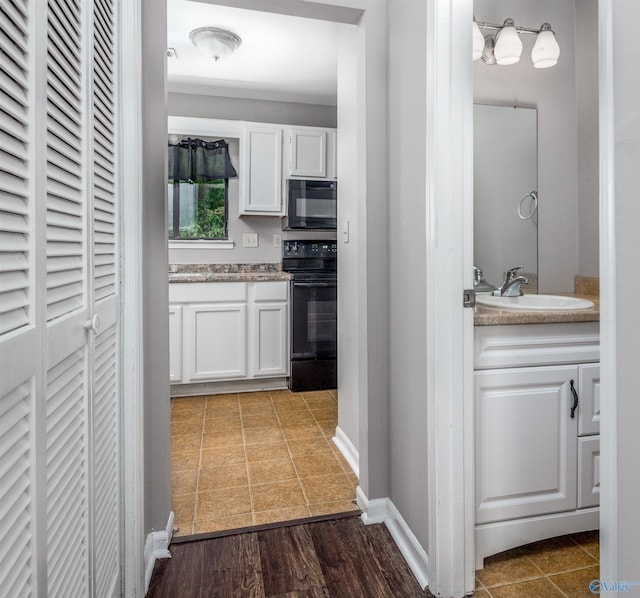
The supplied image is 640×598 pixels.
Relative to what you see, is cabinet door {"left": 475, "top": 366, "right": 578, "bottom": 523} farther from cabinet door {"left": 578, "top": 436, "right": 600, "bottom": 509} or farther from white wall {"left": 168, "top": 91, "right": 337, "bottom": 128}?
white wall {"left": 168, "top": 91, "right": 337, "bottom": 128}

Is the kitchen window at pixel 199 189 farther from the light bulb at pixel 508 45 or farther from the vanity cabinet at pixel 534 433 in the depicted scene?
the vanity cabinet at pixel 534 433

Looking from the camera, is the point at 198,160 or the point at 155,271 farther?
the point at 198,160

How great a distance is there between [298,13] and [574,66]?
4.81ft

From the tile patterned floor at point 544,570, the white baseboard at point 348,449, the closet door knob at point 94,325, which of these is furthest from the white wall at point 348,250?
the closet door knob at point 94,325

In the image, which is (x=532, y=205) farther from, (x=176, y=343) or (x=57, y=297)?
(x=176, y=343)

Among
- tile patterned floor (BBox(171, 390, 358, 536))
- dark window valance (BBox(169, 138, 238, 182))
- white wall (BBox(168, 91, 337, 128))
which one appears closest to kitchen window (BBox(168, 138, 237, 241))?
dark window valance (BBox(169, 138, 238, 182))

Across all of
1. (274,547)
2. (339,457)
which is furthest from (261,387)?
(274,547)

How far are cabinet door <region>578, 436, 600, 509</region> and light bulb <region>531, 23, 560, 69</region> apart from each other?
1.69m

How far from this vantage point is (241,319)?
340 cm

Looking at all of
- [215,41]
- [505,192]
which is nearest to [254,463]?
[505,192]

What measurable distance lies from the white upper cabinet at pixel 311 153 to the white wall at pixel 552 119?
5.65 feet

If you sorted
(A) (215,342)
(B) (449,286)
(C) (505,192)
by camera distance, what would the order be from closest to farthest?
(B) (449,286) < (C) (505,192) < (A) (215,342)

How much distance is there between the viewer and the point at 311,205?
3.60 metres

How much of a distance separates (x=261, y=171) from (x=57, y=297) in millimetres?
2973
